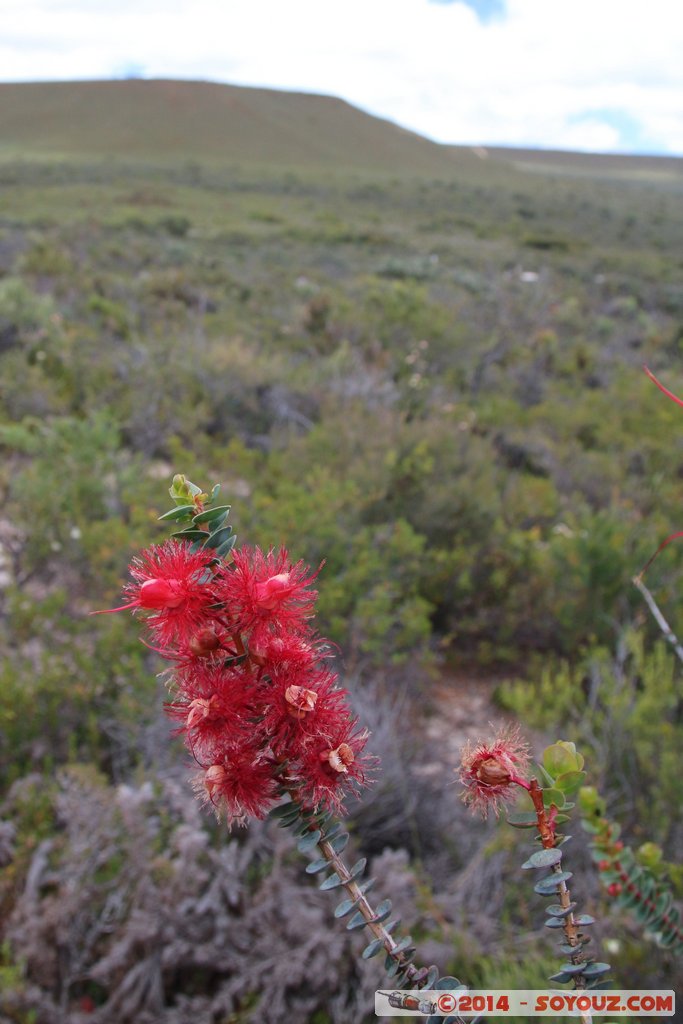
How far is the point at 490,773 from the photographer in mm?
749

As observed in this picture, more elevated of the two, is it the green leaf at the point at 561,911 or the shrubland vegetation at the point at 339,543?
the green leaf at the point at 561,911

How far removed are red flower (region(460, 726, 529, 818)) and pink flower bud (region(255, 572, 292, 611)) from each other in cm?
25

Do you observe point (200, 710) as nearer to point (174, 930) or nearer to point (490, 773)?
point (490, 773)

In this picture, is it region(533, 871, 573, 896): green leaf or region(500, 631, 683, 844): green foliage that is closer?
region(533, 871, 573, 896): green leaf

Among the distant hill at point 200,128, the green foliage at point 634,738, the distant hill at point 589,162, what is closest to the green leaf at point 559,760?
the green foliage at point 634,738

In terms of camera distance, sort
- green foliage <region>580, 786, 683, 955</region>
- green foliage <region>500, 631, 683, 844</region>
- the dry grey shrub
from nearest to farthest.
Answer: green foliage <region>580, 786, 683, 955</region>, the dry grey shrub, green foliage <region>500, 631, 683, 844</region>

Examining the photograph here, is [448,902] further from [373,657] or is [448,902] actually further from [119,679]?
[119,679]

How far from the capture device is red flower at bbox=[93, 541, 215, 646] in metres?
0.73

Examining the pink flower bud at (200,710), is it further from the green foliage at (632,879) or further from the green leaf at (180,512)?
the green foliage at (632,879)

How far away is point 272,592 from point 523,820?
1.20ft

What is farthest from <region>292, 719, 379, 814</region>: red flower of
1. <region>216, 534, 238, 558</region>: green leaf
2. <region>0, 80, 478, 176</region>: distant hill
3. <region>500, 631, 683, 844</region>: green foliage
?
<region>0, 80, 478, 176</region>: distant hill

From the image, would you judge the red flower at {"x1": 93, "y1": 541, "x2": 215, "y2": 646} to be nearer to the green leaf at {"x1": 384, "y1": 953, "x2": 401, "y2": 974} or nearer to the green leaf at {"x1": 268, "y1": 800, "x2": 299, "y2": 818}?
the green leaf at {"x1": 268, "y1": 800, "x2": 299, "y2": 818}

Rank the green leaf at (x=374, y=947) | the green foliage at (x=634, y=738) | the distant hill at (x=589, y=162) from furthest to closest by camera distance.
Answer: the distant hill at (x=589, y=162)
the green foliage at (x=634, y=738)
the green leaf at (x=374, y=947)

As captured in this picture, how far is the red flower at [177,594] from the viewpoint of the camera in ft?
2.38
